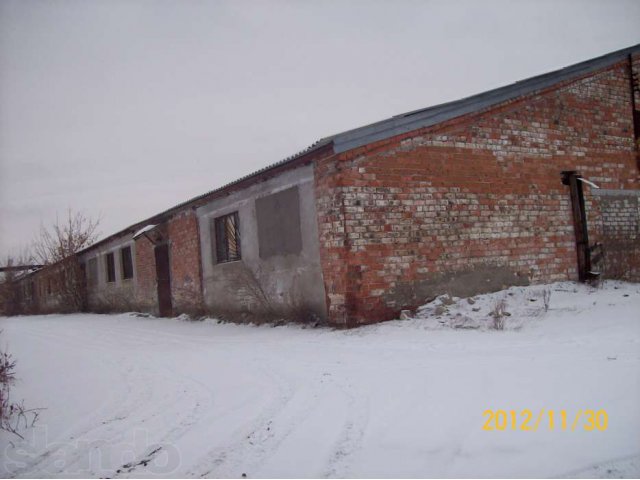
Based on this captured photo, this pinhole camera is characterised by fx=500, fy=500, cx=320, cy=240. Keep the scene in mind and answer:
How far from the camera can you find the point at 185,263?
13.5 m

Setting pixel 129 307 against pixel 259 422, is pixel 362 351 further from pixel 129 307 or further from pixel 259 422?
pixel 129 307

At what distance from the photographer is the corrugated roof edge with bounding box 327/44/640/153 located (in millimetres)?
7848

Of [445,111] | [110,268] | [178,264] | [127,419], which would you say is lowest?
[127,419]

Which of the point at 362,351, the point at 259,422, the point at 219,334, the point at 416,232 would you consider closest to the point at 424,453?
the point at 259,422

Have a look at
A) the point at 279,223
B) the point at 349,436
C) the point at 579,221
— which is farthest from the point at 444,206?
the point at 349,436

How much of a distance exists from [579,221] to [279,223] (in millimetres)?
5868

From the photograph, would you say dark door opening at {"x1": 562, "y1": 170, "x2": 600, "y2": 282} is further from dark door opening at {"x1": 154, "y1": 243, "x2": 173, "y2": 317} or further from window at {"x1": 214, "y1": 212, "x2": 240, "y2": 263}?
dark door opening at {"x1": 154, "y1": 243, "x2": 173, "y2": 317}

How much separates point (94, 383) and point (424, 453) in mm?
4014

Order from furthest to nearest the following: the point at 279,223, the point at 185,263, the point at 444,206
Result: the point at 185,263 < the point at 279,223 < the point at 444,206

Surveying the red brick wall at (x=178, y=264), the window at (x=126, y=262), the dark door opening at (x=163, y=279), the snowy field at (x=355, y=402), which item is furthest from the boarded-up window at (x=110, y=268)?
the snowy field at (x=355, y=402)

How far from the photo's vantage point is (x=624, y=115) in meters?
10.9

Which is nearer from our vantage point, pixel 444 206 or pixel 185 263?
pixel 444 206

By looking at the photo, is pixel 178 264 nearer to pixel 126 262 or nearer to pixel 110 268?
pixel 126 262

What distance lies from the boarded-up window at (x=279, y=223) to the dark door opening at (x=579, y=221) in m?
5.40
